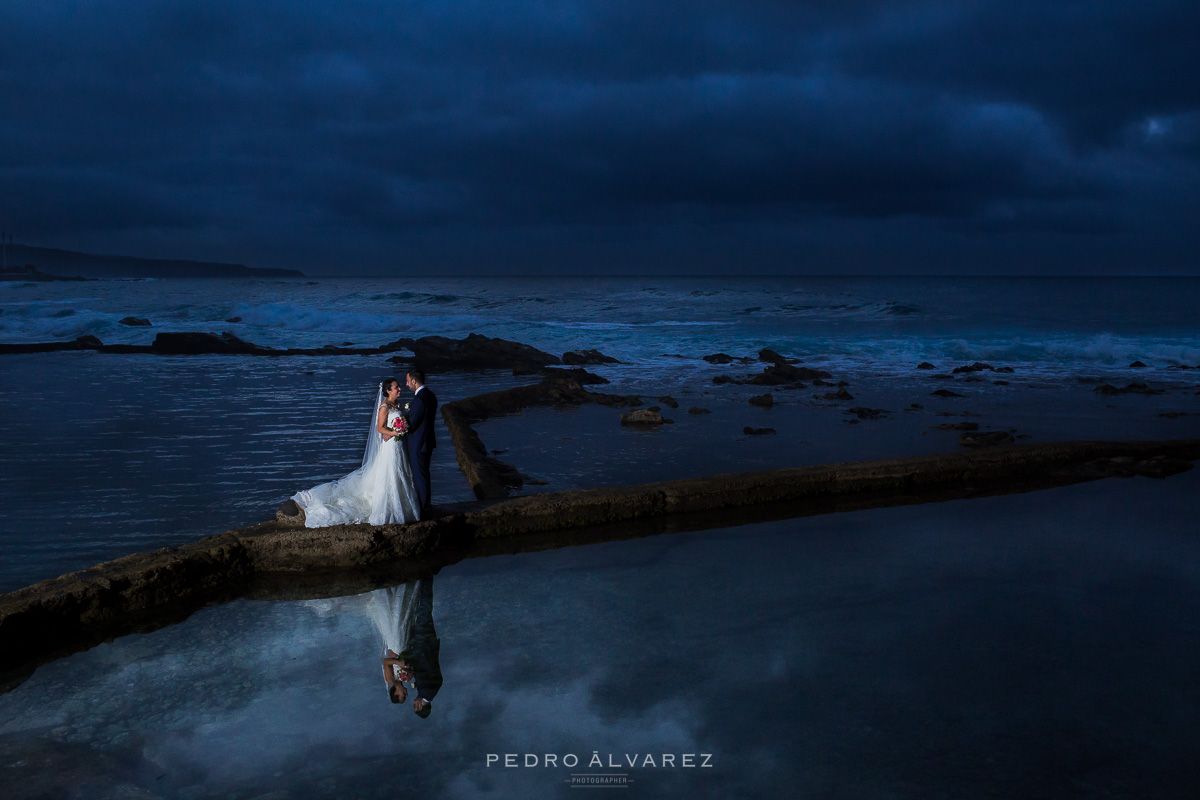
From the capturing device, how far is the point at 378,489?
6.39 metres

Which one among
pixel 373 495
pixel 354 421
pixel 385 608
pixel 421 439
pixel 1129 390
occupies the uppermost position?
pixel 421 439

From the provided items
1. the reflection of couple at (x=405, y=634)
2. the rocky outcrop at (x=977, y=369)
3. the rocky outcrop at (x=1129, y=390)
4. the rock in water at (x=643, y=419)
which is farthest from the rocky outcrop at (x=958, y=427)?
the rocky outcrop at (x=977, y=369)

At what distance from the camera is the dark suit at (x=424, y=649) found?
4449 millimetres

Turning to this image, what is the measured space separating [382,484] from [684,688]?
3160 mm

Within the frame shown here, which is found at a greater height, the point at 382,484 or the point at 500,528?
the point at 382,484

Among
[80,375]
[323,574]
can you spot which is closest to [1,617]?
[323,574]

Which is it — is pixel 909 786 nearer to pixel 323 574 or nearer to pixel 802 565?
pixel 802 565

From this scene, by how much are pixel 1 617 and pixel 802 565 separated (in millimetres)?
5592

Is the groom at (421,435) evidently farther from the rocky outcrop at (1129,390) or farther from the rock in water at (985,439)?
the rocky outcrop at (1129,390)

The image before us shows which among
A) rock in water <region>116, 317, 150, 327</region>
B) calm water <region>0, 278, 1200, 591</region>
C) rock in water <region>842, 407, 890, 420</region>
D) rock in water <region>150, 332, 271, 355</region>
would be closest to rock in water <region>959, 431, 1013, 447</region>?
calm water <region>0, 278, 1200, 591</region>

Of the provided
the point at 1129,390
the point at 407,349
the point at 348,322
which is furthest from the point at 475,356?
the point at 348,322

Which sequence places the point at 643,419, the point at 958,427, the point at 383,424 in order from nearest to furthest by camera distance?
the point at 383,424 → the point at 958,427 → the point at 643,419

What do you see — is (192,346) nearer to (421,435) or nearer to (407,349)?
(407,349)

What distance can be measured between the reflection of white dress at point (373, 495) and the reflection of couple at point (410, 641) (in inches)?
26.8
